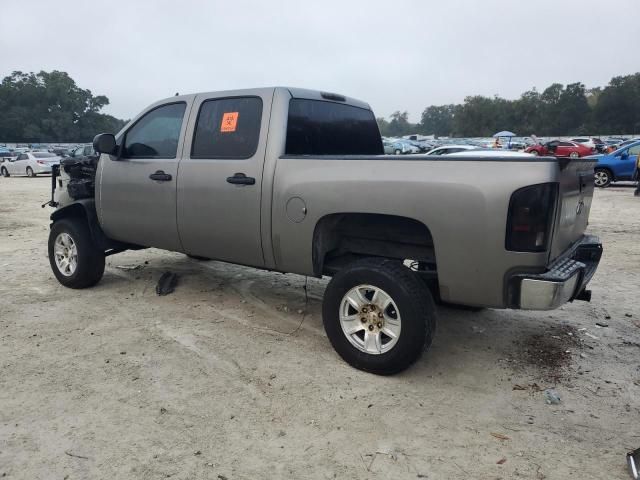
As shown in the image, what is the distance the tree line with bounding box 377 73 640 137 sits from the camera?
8488 centimetres

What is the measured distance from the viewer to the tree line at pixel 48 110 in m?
84.2

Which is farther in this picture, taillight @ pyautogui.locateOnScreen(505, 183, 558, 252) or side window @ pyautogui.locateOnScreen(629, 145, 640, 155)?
side window @ pyautogui.locateOnScreen(629, 145, 640, 155)

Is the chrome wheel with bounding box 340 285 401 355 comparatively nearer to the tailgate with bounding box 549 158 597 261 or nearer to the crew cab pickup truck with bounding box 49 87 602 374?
the crew cab pickup truck with bounding box 49 87 602 374

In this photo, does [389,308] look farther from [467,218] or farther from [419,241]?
[467,218]

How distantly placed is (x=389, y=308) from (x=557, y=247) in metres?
1.14

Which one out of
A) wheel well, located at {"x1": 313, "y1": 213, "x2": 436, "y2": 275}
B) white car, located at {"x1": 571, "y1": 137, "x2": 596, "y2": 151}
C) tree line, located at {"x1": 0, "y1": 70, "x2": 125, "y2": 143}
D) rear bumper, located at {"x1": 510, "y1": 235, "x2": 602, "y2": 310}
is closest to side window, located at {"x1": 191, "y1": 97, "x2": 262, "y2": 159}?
wheel well, located at {"x1": 313, "y1": 213, "x2": 436, "y2": 275}

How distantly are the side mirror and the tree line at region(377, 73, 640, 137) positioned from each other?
3517 inches

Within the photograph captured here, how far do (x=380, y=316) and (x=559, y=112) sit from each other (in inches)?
4013

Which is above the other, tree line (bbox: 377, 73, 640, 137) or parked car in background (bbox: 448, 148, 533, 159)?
tree line (bbox: 377, 73, 640, 137)

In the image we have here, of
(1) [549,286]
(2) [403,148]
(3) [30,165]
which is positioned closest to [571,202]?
(1) [549,286]

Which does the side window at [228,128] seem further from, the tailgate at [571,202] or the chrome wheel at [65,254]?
the tailgate at [571,202]

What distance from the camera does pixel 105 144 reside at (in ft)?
16.3

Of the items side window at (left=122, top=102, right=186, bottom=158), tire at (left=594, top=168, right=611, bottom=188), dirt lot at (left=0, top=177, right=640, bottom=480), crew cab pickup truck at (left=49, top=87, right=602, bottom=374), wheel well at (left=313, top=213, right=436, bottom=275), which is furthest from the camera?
tire at (left=594, top=168, right=611, bottom=188)

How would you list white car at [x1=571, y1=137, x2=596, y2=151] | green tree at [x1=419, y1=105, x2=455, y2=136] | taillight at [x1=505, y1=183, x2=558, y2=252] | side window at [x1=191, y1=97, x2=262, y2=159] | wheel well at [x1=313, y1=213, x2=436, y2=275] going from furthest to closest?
1. green tree at [x1=419, y1=105, x2=455, y2=136]
2. white car at [x1=571, y1=137, x2=596, y2=151]
3. side window at [x1=191, y1=97, x2=262, y2=159]
4. wheel well at [x1=313, y1=213, x2=436, y2=275]
5. taillight at [x1=505, y1=183, x2=558, y2=252]
